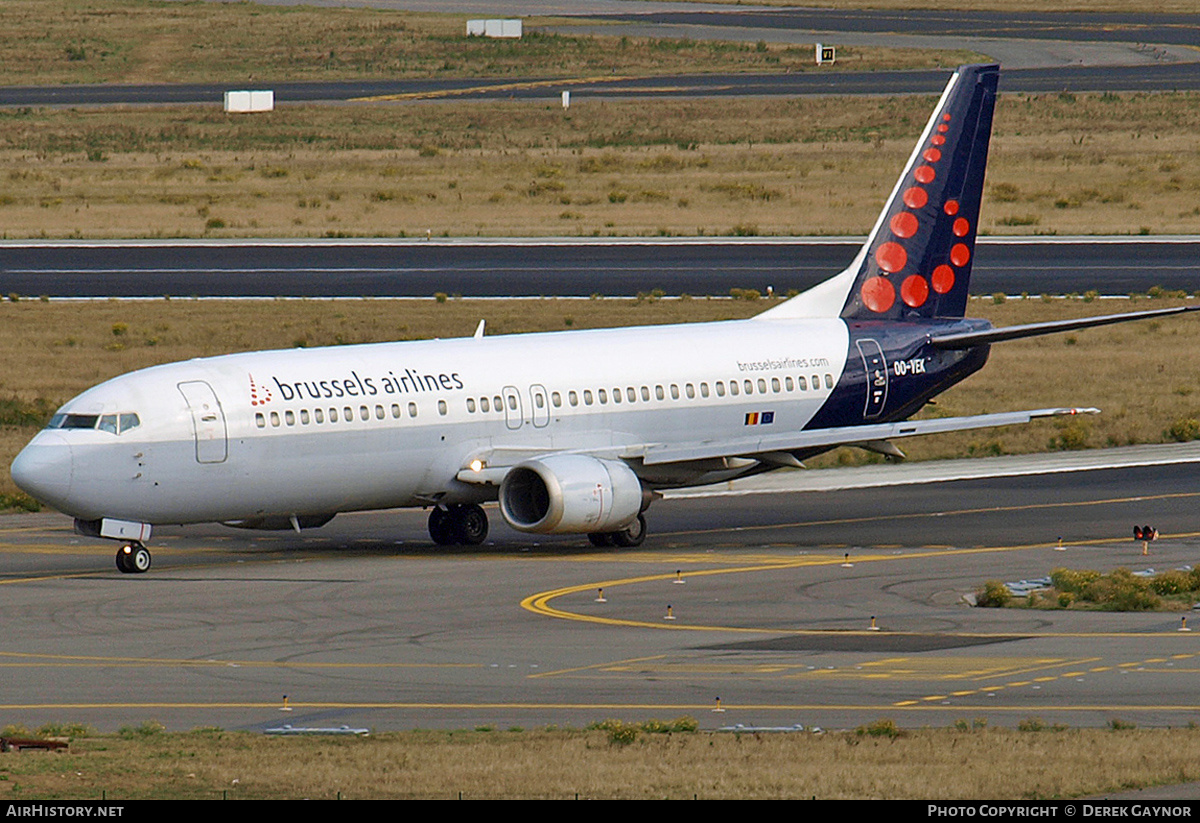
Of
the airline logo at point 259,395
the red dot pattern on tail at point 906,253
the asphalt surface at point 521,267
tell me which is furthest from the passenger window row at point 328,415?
the asphalt surface at point 521,267

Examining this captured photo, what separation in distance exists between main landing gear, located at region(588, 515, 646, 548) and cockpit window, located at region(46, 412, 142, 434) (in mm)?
9354

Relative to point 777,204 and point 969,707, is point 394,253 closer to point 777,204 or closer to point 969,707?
point 777,204

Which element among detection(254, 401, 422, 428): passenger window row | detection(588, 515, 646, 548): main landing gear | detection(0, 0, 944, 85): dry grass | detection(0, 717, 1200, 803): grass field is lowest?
detection(588, 515, 646, 548): main landing gear

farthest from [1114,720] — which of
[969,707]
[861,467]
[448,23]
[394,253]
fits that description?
[448,23]

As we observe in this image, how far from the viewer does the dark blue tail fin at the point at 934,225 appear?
4697 cm

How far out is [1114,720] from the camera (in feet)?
80.1

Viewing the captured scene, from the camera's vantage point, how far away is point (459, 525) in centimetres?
4150

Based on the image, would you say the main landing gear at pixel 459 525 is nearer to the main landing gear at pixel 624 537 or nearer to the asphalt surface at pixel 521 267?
the main landing gear at pixel 624 537

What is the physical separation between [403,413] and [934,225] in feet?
48.2

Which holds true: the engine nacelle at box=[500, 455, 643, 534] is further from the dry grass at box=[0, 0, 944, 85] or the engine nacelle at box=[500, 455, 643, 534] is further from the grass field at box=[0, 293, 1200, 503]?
the dry grass at box=[0, 0, 944, 85]

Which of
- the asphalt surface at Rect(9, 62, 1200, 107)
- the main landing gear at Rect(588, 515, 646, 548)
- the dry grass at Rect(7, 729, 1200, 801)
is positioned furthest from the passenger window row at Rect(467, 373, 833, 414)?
the asphalt surface at Rect(9, 62, 1200, 107)

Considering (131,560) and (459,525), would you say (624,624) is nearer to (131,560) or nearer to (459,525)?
(459,525)

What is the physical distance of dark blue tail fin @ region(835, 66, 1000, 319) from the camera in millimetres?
46969

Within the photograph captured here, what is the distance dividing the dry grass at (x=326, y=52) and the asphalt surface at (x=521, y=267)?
251ft
